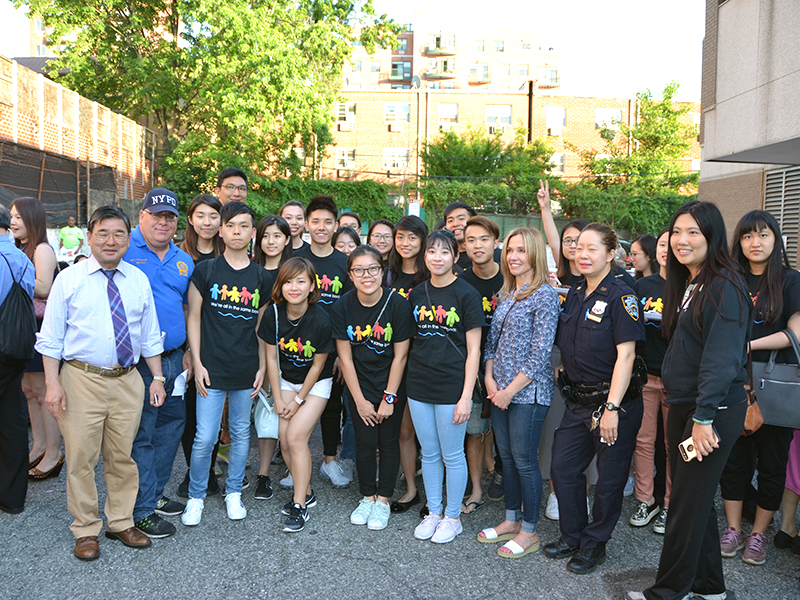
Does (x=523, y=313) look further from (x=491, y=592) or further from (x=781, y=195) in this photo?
(x=781, y=195)

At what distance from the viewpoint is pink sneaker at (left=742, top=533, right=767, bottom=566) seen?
138 inches

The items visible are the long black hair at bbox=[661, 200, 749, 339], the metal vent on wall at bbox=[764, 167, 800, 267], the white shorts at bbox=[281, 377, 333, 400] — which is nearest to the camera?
the long black hair at bbox=[661, 200, 749, 339]

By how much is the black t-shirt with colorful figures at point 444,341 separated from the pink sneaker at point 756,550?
1.95 m

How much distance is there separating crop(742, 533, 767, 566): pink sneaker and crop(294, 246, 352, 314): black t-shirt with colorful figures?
3295mm

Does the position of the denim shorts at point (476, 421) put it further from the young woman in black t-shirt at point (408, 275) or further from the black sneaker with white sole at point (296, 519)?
the black sneaker with white sole at point (296, 519)

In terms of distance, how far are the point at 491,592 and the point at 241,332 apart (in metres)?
2.27

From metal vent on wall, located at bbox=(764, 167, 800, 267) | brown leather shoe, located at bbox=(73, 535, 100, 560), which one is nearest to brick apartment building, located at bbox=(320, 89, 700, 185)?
metal vent on wall, located at bbox=(764, 167, 800, 267)

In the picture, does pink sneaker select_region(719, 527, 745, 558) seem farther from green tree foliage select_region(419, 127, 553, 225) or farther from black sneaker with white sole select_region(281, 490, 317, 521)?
green tree foliage select_region(419, 127, 553, 225)

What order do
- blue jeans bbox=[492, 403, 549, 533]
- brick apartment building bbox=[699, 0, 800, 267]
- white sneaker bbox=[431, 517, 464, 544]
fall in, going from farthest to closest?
brick apartment building bbox=[699, 0, 800, 267]
white sneaker bbox=[431, 517, 464, 544]
blue jeans bbox=[492, 403, 549, 533]

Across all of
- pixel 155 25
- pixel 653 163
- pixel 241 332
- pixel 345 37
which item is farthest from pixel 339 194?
pixel 241 332

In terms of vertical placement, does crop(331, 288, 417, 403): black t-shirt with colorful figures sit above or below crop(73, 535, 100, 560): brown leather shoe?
above

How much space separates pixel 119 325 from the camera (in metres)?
3.52

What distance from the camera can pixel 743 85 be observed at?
409 inches

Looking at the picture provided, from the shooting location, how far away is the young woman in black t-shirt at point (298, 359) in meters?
4.02
